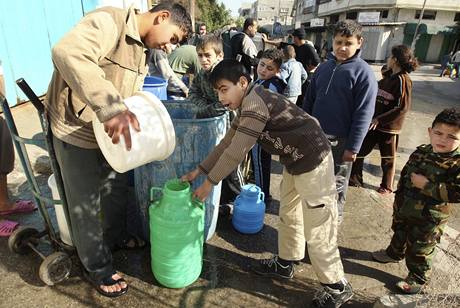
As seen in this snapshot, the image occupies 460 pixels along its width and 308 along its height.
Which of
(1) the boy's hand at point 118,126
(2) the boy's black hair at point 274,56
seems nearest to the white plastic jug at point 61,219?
(1) the boy's hand at point 118,126

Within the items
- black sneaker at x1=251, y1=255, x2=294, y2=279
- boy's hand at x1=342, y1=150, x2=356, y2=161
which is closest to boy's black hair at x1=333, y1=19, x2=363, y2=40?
boy's hand at x1=342, y1=150, x2=356, y2=161

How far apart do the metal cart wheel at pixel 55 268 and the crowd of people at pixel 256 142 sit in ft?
0.53

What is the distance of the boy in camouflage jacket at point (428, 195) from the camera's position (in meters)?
2.18

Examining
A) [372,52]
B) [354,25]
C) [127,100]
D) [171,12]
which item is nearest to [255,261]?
[127,100]

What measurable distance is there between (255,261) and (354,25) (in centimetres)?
225

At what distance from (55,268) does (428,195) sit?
2.73 m

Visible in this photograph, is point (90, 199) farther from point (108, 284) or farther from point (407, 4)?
point (407, 4)

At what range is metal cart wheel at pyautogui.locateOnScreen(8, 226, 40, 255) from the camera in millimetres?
2594

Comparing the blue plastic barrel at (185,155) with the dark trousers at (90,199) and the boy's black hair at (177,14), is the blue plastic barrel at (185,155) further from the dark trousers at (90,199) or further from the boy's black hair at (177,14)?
the boy's black hair at (177,14)

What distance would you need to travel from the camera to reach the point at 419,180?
2.27m

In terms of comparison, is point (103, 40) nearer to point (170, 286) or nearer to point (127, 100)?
point (127, 100)

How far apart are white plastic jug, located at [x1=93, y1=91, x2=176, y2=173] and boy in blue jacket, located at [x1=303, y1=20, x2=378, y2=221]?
1.71 m

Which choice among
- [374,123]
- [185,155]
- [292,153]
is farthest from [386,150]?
[185,155]

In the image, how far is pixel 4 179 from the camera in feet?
10.2
